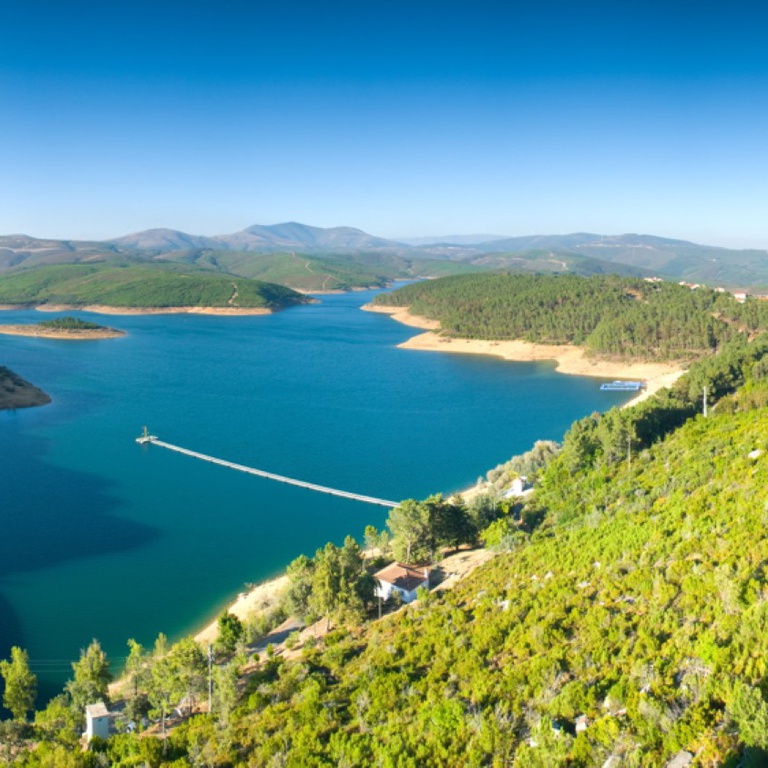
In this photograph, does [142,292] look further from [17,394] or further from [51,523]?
[51,523]

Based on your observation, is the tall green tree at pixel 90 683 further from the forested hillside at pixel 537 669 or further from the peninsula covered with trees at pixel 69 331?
the peninsula covered with trees at pixel 69 331

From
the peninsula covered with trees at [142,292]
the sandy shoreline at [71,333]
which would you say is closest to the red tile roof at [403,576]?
the sandy shoreline at [71,333]

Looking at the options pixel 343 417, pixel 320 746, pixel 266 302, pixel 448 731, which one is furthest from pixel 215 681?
pixel 266 302

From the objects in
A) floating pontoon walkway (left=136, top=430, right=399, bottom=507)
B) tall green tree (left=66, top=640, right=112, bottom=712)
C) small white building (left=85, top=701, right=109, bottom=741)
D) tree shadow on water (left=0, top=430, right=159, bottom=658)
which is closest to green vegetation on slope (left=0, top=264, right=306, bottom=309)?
floating pontoon walkway (left=136, top=430, right=399, bottom=507)

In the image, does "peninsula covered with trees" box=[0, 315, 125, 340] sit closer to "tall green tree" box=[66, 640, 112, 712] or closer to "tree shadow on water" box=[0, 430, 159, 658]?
"tree shadow on water" box=[0, 430, 159, 658]

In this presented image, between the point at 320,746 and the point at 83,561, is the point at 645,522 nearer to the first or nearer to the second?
the point at 320,746

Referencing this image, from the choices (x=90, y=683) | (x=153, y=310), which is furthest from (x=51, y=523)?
(x=153, y=310)

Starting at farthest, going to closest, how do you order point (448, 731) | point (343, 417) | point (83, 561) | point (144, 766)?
point (343, 417) → point (83, 561) → point (144, 766) → point (448, 731)
